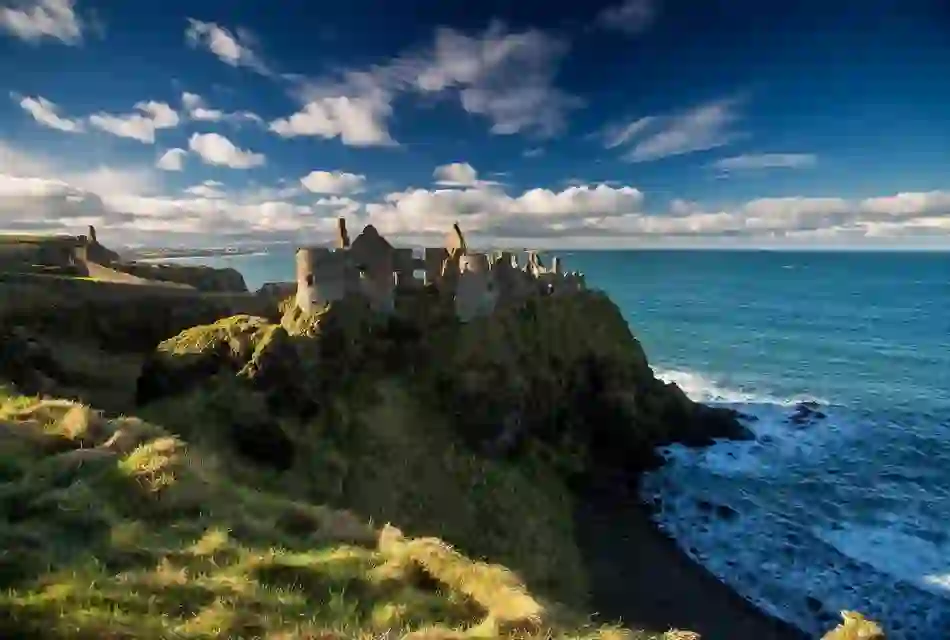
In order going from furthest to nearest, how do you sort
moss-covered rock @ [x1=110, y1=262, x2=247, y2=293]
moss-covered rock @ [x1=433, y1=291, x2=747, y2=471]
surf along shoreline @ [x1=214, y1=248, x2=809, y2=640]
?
moss-covered rock @ [x1=110, y1=262, x2=247, y2=293] → moss-covered rock @ [x1=433, y1=291, x2=747, y2=471] → surf along shoreline @ [x1=214, y1=248, x2=809, y2=640]

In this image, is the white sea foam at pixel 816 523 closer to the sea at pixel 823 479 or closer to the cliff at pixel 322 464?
the sea at pixel 823 479

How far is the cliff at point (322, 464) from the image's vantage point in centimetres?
786

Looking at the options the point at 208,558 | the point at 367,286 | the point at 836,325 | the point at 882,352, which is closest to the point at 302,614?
the point at 208,558

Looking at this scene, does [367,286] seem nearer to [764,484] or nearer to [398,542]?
[398,542]

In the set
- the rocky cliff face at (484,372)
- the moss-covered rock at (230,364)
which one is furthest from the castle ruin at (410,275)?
the moss-covered rock at (230,364)

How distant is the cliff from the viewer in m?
7.86

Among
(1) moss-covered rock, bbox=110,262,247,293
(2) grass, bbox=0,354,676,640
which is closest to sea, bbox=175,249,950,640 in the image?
(2) grass, bbox=0,354,676,640

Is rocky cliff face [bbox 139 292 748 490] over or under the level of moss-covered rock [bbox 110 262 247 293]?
under

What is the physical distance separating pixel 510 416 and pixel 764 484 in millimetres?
15680

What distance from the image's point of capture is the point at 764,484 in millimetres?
35031

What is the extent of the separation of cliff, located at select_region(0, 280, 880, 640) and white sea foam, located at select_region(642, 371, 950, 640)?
12.0 feet

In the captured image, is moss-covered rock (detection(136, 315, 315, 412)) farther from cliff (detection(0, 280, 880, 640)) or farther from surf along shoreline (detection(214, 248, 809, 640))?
surf along shoreline (detection(214, 248, 809, 640))

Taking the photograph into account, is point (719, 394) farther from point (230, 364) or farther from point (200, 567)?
point (200, 567)

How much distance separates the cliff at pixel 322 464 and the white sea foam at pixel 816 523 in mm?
3665
